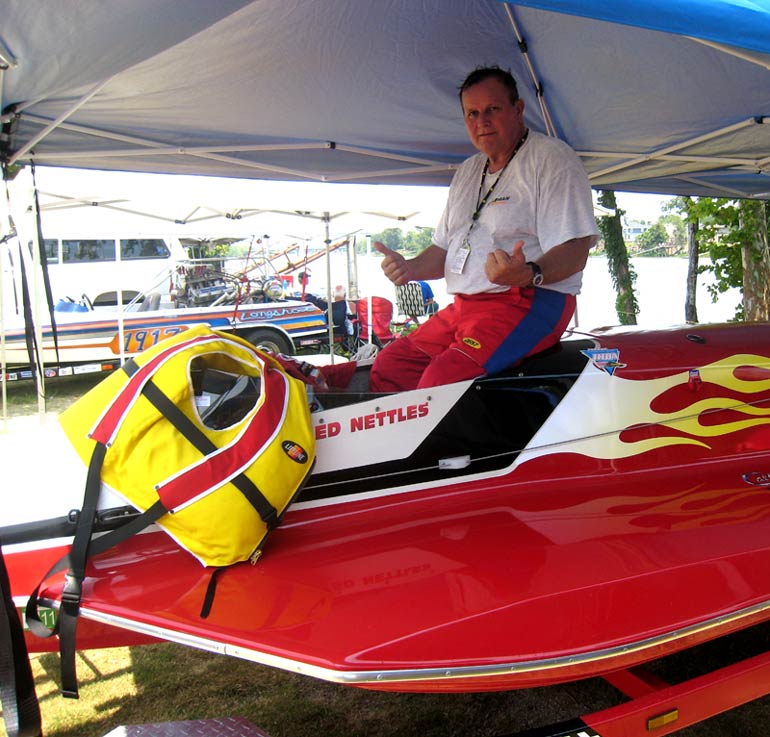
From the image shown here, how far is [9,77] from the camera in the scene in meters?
2.21

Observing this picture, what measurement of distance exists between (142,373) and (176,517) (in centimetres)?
41

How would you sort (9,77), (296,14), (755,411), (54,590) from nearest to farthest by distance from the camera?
1. (54,590)
2. (9,77)
3. (296,14)
4. (755,411)

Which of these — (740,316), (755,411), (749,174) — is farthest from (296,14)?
(740,316)

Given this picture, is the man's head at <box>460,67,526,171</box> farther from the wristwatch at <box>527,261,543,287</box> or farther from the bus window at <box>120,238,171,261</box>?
the bus window at <box>120,238,171,261</box>

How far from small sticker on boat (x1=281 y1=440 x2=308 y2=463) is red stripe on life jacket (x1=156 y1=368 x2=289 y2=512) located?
55 millimetres

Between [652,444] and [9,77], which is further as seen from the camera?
[652,444]

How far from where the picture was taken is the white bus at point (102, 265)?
49.2 ft

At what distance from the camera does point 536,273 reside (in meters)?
2.40

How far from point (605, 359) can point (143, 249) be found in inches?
598

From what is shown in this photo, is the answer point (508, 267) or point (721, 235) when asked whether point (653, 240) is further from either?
point (508, 267)

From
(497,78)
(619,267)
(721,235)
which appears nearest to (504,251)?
(497,78)

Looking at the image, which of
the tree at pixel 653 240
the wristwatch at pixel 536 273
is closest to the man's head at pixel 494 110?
the wristwatch at pixel 536 273

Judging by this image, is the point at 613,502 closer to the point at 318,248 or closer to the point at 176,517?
the point at 176,517

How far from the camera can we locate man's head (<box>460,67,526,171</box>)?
278 centimetres
